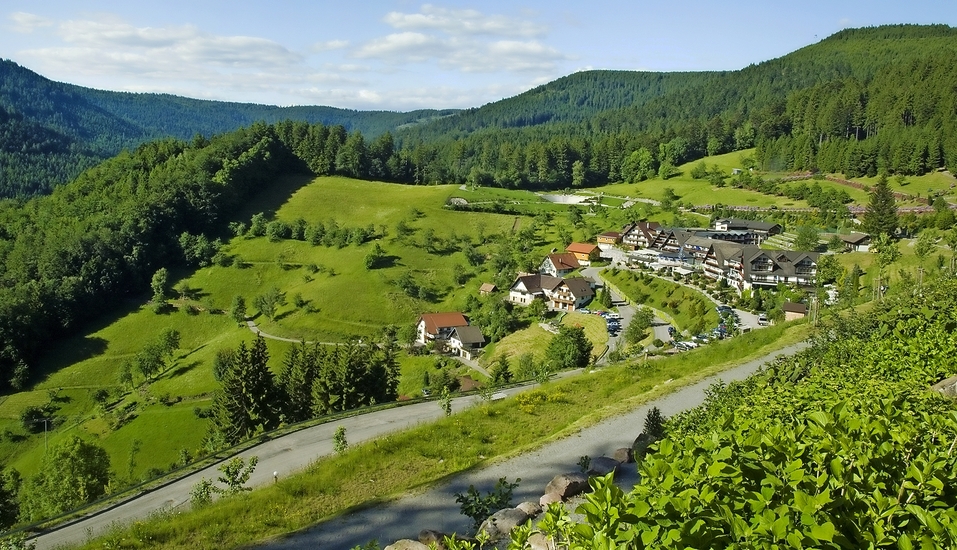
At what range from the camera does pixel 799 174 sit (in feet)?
303

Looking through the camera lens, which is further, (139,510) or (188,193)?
(188,193)

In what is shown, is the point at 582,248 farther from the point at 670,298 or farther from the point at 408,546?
the point at 408,546

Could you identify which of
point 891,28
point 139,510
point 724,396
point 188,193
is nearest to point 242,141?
point 188,193

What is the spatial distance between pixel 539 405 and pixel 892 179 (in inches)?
3243

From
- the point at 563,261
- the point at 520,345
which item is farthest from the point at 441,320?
the point at 563,261

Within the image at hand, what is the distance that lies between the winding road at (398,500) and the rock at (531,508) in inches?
67.6

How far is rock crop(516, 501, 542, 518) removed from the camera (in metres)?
8.98

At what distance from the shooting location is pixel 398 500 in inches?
460

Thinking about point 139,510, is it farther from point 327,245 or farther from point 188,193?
point 188,193

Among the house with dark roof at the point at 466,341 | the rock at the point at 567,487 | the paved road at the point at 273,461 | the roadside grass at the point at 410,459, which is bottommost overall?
the house with dark roof at the point at 466,341

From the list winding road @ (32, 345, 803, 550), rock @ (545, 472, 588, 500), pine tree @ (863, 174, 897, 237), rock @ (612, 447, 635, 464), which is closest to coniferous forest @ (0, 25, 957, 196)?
pine tree @ (863, 174, 897, 237)

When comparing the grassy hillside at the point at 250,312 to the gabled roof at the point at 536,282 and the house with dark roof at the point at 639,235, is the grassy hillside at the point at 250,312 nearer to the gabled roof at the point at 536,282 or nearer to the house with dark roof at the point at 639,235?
the gabled roof at the point at 536,282

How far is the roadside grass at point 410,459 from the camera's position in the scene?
37.0 ft

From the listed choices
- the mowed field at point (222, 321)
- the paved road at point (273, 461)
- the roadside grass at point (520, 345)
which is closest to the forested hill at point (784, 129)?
the mowed field at point (222, 321)
